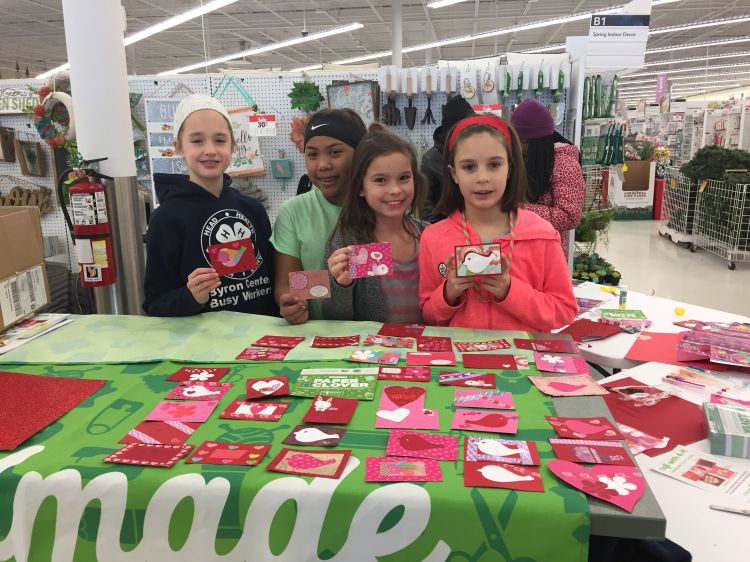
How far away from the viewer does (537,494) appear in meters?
0.90

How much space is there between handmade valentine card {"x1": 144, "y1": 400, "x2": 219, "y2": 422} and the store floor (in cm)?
533

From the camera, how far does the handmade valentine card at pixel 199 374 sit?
1353 mm

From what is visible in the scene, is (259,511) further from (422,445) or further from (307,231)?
(307,231)

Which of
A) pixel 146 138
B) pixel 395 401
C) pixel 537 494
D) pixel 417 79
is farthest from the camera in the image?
pixel 146 138

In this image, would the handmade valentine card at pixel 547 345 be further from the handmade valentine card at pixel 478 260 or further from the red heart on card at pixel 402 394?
the red heart on card at pixel 402 394

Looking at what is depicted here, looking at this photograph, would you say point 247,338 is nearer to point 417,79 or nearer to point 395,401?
point 395,401

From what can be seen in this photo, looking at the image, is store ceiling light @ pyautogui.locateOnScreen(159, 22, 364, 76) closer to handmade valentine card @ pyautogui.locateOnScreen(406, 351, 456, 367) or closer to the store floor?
the store floor

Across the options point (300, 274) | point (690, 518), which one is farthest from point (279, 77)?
point (690, 518)

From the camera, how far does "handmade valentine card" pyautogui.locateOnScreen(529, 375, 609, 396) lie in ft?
4.08

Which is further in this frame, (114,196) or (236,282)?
(114,196)

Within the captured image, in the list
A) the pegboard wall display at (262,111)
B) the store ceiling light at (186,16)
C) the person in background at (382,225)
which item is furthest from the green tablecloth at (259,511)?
the store ceiling light at (186,16)

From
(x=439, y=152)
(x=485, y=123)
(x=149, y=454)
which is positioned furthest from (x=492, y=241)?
(x=439, y=152)

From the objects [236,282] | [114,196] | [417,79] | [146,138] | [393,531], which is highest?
[417,79]

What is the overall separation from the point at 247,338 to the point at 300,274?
9.2 inches
